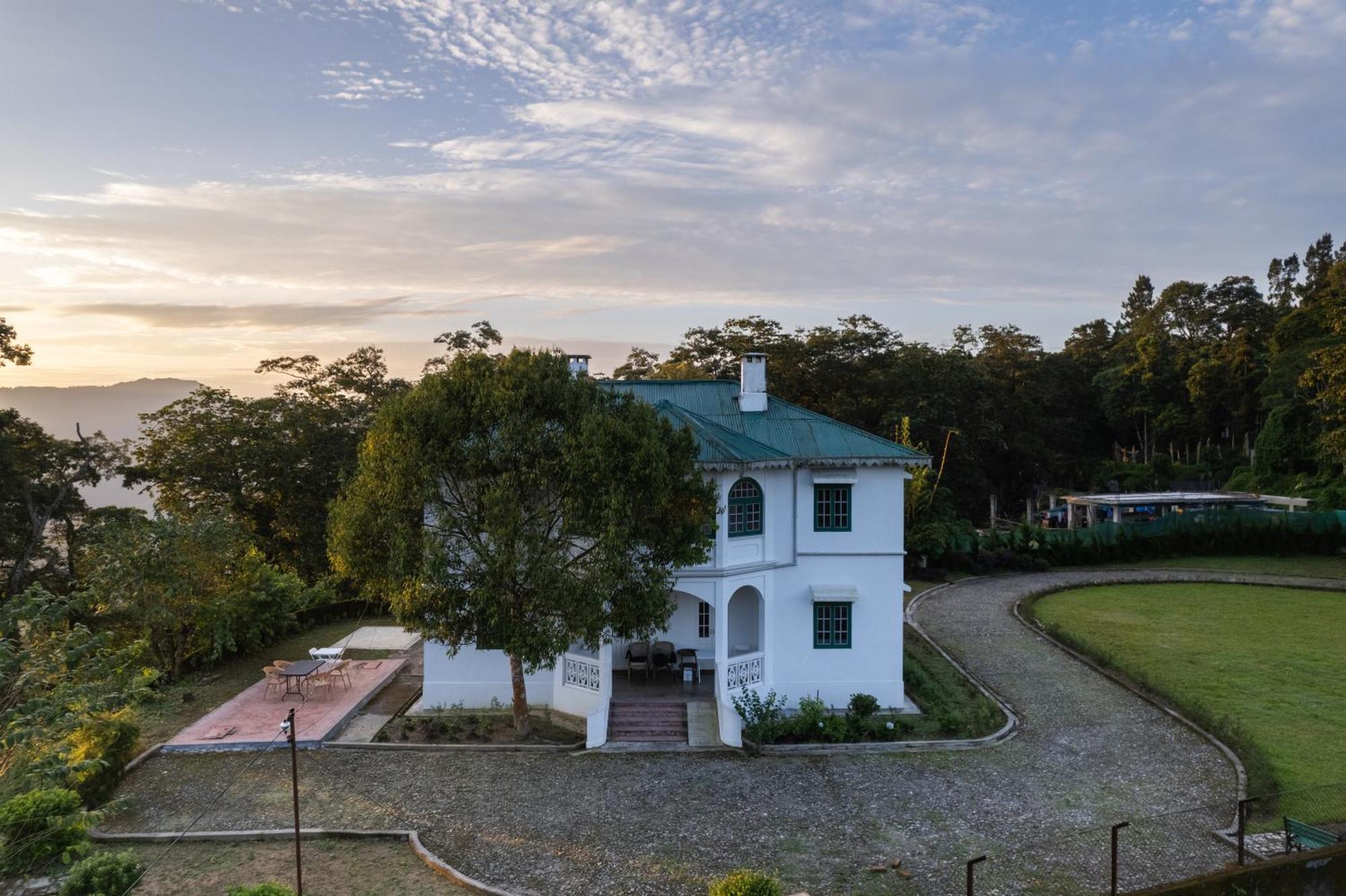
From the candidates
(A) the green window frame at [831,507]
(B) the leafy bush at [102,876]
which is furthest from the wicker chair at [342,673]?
(A) the green window frame at [831,507]

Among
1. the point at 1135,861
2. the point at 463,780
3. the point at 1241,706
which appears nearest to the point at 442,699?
the point at 463,780

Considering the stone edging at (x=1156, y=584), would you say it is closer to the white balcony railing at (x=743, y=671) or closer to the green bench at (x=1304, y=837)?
the green bench at (x=1304, y=837)

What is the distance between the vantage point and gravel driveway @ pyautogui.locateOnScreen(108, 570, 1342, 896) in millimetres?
11172

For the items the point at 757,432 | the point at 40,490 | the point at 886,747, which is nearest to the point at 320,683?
the point at 757,432

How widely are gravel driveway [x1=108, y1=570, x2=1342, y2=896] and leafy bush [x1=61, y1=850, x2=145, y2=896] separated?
2283 millimetres

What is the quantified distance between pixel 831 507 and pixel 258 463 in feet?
71.1

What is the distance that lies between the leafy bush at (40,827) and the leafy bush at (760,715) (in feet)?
34.9

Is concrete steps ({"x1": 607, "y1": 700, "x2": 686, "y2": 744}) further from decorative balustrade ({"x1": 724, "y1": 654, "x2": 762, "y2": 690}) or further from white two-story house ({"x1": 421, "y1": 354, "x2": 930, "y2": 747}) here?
decorative balustrade ({"x1": 724, "y1": 654, "x2": 762, "y2": 690})

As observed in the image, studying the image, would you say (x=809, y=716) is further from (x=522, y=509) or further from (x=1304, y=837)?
(x=1304, y=837)

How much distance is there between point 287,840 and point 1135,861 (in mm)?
12296

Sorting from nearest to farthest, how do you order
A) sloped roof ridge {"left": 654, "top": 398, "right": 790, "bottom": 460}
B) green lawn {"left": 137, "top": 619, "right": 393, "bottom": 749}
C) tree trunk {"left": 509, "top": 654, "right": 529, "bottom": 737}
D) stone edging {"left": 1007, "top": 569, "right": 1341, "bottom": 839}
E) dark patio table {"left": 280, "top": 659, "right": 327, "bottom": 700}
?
stone edging {"left": 1007, "top": 569, "right": 1341, "bottom": 839}, tree trunk {"left": 509, "top": 654, "right": 529, "bottom": 737}, sloped roof ridge {"left": 654, "top": 398, "right": 790, "bottom": 460}, green lawn {"left": 137, "top": 619, "right": 393, "bottom": 749}, dark patio table {"left": 280, "top": 659, "right": 327, "bottom": 700}

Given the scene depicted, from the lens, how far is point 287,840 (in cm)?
1223

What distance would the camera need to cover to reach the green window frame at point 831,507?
18.5m

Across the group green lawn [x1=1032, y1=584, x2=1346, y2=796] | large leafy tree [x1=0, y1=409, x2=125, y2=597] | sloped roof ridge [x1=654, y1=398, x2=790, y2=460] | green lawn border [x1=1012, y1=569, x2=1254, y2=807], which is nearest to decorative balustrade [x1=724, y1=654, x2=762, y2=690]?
sloped roof ridge [x1=654, y1=398, x2=790, y2=460]
